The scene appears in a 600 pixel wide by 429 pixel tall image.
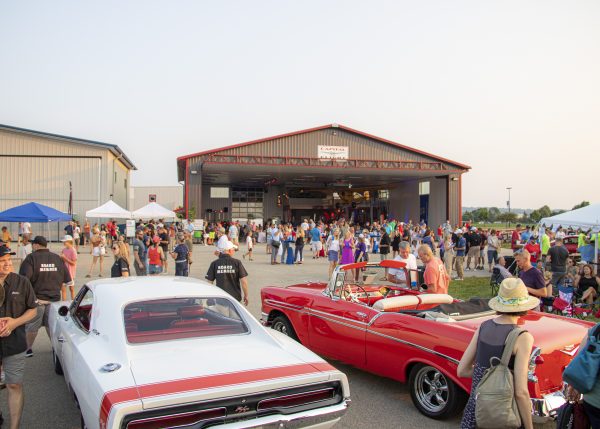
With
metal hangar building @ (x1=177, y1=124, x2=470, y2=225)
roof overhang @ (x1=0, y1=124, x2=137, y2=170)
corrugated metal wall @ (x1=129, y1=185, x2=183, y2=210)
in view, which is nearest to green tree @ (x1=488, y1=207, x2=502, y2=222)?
metal hangar building @ (x1=177, y1=124, x2=470, y2=225)

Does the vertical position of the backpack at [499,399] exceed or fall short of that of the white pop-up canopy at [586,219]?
it falls short

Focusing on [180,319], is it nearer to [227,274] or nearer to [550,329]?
[227,274]

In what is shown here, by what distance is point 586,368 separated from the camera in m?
2.76

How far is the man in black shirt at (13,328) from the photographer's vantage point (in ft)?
13.7

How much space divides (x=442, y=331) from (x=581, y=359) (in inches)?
74.3

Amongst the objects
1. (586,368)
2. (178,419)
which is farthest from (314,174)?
(586,368)

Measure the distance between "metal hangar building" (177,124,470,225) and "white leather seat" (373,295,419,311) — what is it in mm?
25875

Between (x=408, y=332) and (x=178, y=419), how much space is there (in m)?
2.59

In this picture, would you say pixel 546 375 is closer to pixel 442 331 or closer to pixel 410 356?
pixel 442 331

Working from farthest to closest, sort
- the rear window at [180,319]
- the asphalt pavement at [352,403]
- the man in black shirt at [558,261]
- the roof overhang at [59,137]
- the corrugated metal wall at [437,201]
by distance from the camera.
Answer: the corrugated metal wall at [437,201], the roof overhang at [59,137], the man in black shirt at [558,261], the asphalt pavement at [352,403], the rear window at [180,319]

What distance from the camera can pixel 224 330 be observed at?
4.53 metres

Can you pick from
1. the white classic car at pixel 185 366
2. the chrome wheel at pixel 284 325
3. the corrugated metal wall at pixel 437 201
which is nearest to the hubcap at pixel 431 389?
the white classic car at pixel 185 366

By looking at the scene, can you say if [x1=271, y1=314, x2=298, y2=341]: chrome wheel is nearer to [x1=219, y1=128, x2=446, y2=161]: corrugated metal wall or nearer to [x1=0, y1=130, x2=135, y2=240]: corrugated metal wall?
[x1=219, y1=128, x2=446, y2=161]: corrugated metal wall

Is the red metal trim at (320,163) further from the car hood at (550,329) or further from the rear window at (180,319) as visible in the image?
the car hood at (550,329)
